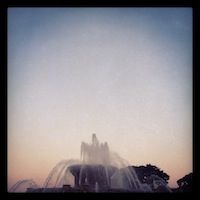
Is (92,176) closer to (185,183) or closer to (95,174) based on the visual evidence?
(95,174)

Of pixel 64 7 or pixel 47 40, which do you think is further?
pixel 47 40

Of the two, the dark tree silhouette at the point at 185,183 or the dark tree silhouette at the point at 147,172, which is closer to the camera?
the dark tree silhouette at the point at 185,183

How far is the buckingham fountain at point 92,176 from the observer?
2109mm

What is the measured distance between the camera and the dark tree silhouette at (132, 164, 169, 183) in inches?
91.7

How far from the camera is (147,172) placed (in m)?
2.39

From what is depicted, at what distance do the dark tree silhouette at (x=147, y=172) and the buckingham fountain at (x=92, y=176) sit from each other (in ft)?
0.19

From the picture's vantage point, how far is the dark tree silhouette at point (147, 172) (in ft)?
7.64

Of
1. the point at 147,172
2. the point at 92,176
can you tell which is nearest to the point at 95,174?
the point at 92,176
